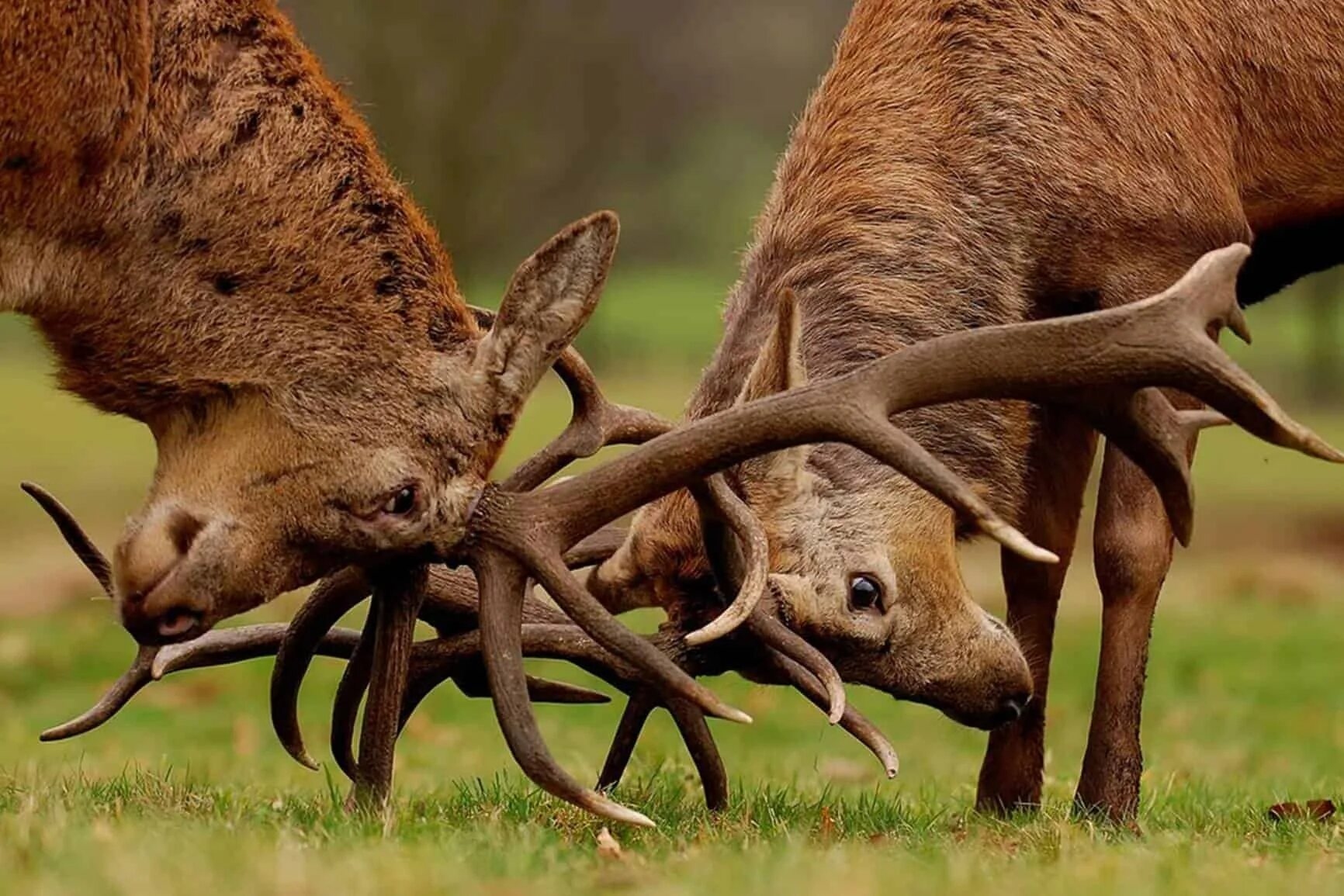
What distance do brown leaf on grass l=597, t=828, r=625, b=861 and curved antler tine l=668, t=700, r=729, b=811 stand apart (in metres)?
0.68

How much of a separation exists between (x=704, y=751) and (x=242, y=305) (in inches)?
67.7

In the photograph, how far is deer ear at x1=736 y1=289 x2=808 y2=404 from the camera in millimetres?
5785

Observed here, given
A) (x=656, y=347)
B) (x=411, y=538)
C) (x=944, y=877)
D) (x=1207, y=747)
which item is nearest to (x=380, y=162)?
(x=411, y=538)

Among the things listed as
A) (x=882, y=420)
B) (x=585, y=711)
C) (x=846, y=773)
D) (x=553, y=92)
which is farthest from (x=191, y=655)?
(x=553, y=92)

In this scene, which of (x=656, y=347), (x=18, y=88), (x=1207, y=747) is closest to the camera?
(x=18, y=88)

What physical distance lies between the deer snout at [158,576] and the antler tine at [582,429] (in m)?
0.82

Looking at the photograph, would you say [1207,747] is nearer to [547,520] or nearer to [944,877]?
[547,520]

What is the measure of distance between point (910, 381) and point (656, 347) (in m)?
34.8

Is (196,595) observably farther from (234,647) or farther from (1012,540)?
(1012,540)

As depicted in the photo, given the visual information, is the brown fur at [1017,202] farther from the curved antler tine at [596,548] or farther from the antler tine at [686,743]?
the antler tine at [686,743]

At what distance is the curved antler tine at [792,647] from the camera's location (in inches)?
220

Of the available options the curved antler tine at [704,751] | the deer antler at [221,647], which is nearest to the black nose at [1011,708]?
the curved antler tine at [704,751]

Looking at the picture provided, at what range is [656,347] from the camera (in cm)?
4019

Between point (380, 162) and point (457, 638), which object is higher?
point (380, 162)
